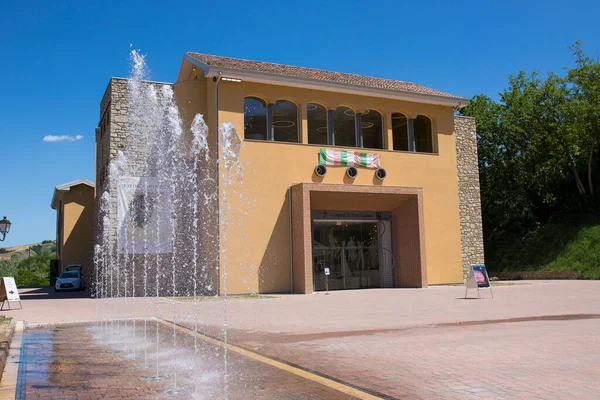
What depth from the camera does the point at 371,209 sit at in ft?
89.3

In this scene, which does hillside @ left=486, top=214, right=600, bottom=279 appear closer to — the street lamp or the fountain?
the fountain

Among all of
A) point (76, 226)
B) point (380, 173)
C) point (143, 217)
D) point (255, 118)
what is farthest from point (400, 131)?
point (76, 226)

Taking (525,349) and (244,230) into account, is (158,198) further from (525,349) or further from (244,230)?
(525,349)

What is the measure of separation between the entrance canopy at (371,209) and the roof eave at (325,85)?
4740 mm

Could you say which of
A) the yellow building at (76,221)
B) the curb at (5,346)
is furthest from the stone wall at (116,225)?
the yellow building at (76,221)

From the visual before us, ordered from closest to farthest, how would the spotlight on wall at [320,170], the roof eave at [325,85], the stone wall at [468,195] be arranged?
the roof eave at [325,85], the spotlight on wall at [320,170], the stone wall at [468,195]

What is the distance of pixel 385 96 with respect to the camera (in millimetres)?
27391

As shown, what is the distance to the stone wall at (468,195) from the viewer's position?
2997 cm

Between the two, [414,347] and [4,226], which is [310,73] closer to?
[4,226]

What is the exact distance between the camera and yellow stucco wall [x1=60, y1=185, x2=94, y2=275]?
40031mm

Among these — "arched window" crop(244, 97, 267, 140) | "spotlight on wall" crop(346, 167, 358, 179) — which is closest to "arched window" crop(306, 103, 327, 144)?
"spotlight on wall" crop(346, 167, 358, 179)

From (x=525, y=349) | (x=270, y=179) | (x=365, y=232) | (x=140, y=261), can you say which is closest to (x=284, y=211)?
(x=270, y=179)

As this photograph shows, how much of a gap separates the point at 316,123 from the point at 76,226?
2286 cm

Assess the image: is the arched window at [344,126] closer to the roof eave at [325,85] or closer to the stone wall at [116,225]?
the roof eave at [325,85]
